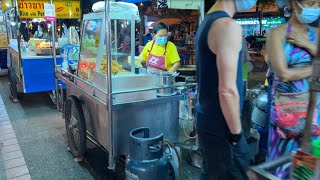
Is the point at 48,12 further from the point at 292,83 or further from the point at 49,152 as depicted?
the point at 292,83

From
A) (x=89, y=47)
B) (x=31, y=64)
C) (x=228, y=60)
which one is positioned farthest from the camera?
(x=31, y=64)

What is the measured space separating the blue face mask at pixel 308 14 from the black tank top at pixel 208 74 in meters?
0.55

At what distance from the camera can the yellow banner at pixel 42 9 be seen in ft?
22.1

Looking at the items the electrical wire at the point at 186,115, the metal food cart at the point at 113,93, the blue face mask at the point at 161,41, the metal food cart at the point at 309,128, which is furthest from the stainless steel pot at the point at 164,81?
the metal food cart at the point at 309,128

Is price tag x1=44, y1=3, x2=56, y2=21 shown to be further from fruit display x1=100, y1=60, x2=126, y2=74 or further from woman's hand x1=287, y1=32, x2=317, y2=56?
woman's hand x1=287, y1=32, x2=317, y2=56

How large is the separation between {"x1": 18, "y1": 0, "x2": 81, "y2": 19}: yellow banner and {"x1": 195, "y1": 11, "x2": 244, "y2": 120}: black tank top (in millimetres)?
6315

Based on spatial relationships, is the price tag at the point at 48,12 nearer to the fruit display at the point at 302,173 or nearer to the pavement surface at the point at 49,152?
the pavement surface at the point at 49,152

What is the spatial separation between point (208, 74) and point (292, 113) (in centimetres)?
62

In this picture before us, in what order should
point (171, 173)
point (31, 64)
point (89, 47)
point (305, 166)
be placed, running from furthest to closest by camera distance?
1. point (31, 64)
2. point (89, 47)
3. point (171, 173)
4. point (305, 166)

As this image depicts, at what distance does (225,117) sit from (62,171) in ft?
7.65

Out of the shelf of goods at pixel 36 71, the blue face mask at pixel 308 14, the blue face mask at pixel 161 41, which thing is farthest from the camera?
the shelf of goods at pixel 36 71

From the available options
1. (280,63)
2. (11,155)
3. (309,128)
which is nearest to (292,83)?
(280,63)

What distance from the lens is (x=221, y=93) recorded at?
1520 millimetres

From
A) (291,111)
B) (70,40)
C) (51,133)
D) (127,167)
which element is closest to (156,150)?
(127,167)
